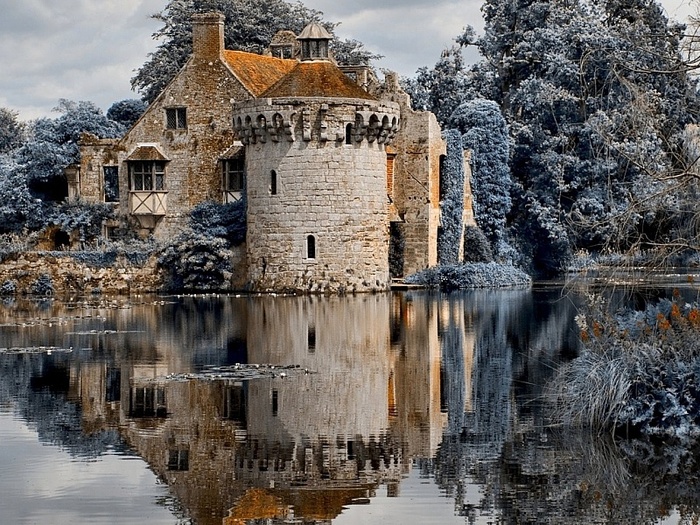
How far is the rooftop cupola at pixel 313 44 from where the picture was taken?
150 ft

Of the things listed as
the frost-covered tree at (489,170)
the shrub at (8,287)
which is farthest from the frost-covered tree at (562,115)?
the shrub at (8,287)

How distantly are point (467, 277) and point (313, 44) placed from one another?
9944mm

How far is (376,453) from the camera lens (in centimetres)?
1540

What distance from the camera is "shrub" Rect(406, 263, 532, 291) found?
4900cm

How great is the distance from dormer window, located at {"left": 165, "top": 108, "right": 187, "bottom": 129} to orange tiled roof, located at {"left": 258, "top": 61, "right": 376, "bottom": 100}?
5635 millimetres

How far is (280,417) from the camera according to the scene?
17.8 m

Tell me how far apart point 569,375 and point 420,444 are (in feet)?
13.1

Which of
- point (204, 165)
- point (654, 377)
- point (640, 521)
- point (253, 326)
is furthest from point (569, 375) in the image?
point (204, 165)

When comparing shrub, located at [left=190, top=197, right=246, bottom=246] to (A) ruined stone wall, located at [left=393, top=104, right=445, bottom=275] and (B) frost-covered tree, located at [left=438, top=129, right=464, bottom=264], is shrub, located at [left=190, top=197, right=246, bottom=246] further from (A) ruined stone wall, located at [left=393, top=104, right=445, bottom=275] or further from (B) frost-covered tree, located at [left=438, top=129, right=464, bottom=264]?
(B) frost-covered tree, located at [left=438, top=129, right=464, bottom=264]

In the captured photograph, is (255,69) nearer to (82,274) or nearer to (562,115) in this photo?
(82,274)

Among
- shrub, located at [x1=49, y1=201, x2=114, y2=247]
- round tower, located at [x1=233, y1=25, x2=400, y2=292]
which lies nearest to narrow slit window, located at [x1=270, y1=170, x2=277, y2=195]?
round tower, located at [x1=233, y1=25, x2=400, y2=292]

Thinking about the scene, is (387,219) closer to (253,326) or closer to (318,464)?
(253,326)

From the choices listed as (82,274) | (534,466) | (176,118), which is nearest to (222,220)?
(176,118)

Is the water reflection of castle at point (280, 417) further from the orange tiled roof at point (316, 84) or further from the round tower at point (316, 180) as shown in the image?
the orange tiled roof at point (316, 84)
